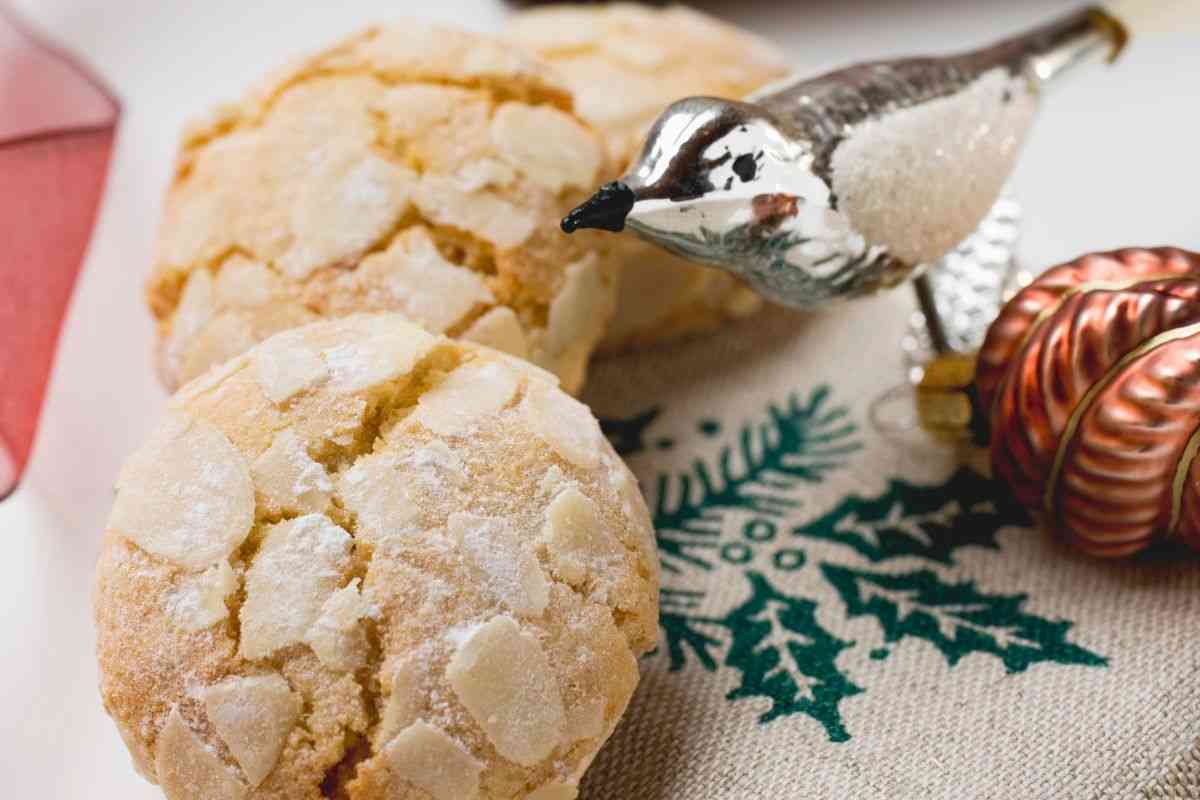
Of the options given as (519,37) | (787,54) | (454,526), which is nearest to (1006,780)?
(454,526)

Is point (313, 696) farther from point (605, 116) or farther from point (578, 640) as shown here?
point (605, 116)

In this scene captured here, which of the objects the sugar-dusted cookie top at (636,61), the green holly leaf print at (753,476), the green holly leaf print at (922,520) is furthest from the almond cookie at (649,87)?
the green holly leaf print at (922,520)

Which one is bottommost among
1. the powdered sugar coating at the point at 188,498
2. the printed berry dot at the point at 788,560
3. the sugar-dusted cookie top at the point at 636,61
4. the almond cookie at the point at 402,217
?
the printed berry dot at the point at 788,560

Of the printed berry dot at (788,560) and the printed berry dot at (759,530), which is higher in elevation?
the printed berry dot at (788,560)

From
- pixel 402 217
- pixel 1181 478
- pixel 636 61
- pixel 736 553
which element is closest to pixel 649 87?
pixel 636 61

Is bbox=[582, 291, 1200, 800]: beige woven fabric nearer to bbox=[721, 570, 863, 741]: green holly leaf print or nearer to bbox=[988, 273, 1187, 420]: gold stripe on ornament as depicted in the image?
bbox=[721, 570, 863, 741]: green holly leaf print

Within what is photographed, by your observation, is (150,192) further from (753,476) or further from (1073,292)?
(1073,292)

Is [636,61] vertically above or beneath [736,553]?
above

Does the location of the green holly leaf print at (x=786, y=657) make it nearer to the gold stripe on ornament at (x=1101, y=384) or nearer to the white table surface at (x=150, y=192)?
the gold stripe on ornament at (x=1101, y=384)
